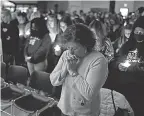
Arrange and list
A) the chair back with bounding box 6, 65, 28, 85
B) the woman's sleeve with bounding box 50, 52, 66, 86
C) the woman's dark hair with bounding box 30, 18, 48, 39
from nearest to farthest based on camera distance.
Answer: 1. the woman's sleeve with bounding box 50, 52, 66, 86
2. the chair back with bounding box 6, 65, 28, 85
3. the woman's dark hair with bounding box 30, 18, 48, 39

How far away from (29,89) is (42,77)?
29 centimetres

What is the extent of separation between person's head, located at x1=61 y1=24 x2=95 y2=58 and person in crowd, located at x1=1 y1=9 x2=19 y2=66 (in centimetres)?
315

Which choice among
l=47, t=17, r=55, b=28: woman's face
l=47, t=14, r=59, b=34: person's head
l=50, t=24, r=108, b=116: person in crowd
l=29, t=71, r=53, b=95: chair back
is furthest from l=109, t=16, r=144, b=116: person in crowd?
l=47, t=17, r=55, b=28: woman's face

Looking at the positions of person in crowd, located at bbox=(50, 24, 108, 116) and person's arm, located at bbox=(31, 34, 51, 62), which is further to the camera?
person's arm, located at bbox=(31, 34, 51, 62)

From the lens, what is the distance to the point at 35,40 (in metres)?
3.57

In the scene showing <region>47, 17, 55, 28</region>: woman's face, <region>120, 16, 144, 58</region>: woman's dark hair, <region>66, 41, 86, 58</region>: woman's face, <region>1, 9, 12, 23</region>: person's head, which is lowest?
<region>120, 16, 144, 58</region>: woman's dark hair

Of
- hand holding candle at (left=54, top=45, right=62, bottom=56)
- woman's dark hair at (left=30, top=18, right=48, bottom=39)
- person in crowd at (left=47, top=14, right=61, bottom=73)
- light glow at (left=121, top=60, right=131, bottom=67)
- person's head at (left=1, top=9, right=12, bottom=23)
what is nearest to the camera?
light glow at (left=121, top=60, right=131, bottom=67)

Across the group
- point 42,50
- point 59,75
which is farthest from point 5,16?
point 59,75

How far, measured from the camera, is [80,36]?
1.58 metres

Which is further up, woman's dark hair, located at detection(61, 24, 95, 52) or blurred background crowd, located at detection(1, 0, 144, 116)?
woman's dark hair, located at detection(61, 24, 95, 52)

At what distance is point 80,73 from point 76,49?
0.21 metres

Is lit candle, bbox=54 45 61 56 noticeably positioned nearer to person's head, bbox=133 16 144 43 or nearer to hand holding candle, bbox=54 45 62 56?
hand holding candle, bbox=54 45 62 56

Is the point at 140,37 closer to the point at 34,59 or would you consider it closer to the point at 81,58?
the point at 81,58

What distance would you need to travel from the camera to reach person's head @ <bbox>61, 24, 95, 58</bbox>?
1.58 metres
